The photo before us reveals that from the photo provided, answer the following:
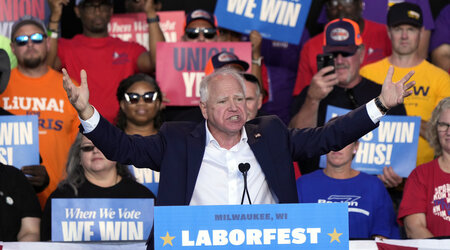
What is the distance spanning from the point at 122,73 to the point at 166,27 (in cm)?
85

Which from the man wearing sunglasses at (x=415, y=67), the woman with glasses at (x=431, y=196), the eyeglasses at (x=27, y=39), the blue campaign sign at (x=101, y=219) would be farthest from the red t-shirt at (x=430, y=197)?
the eyeglasses at (x=27, y=39)

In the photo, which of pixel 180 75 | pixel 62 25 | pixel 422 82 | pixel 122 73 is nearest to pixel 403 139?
pixel 422 82

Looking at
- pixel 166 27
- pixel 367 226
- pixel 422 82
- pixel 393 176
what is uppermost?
pixel 166 27

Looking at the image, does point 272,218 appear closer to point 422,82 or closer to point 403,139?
point 403,139

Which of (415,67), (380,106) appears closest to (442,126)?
(415,67)

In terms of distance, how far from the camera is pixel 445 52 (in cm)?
598

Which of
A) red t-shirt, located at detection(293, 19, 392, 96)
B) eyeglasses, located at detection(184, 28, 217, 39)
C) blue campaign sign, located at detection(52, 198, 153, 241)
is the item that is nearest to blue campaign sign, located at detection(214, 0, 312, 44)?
eyeglasses, located at detection(184, 28, 217, 39)

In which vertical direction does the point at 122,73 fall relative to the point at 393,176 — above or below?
above

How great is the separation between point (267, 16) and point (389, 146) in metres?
1.50

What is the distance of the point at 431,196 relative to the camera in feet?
14.5

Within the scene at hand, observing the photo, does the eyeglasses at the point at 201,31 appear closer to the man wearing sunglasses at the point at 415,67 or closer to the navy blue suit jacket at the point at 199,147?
the man wearing sunglasses at the point at 415,67

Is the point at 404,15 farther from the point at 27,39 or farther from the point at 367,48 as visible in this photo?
the point at 27,39

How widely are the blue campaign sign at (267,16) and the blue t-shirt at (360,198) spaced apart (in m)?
1.55

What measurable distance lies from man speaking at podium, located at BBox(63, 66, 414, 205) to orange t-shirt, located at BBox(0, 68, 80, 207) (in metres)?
1.91
